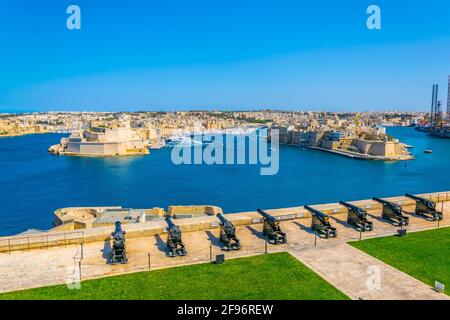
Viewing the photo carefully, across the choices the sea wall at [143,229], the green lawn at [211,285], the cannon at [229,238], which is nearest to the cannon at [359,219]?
the sea wall at [143,229]

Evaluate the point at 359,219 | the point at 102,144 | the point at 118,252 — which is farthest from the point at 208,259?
the point at 102,144

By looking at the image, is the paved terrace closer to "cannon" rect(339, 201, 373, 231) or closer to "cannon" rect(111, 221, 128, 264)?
"cannon" rect(111, 221, 128, 264)

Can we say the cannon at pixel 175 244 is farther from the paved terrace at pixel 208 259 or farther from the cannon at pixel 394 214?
the cannon at pixel 394 214

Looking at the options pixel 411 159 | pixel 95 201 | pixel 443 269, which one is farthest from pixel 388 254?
pixel 411 159

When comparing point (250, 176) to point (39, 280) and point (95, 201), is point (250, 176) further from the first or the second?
point (39, 280)

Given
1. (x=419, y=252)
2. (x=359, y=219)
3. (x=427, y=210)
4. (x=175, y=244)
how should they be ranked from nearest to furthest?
(x=175, y=244)
(x=419, y=252)
(x=359, y=219)
(x=427, y=210)

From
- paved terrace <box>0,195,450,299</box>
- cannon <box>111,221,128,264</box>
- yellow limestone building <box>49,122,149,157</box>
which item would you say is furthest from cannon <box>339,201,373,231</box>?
yellow limestone building <box>49,122,149,157</box>

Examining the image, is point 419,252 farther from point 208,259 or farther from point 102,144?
point 102,144
